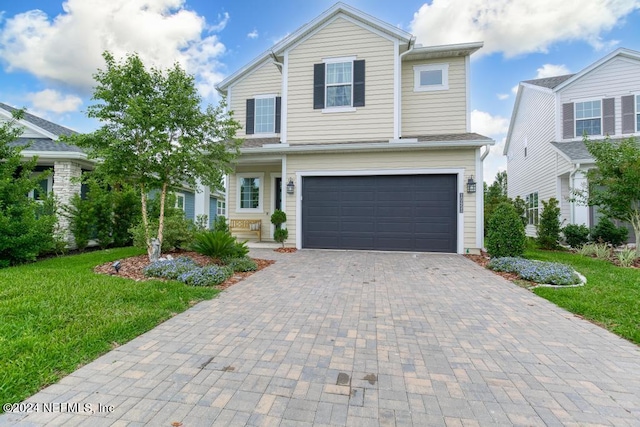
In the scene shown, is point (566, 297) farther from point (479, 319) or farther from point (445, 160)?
point (445, 160)

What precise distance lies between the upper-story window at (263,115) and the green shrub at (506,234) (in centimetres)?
832

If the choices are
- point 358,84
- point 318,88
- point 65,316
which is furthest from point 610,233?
point 65,316

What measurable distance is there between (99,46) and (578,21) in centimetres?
1786

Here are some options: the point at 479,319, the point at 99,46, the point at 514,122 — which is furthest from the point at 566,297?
the point at 514,122

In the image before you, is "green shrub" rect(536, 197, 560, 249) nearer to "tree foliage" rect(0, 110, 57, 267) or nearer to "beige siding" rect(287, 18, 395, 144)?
"beige siding" rect(287, 18, 395, 144)

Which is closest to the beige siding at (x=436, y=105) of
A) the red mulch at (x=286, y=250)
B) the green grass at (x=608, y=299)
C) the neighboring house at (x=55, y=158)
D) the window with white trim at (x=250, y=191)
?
the red mulch at (x=286, y=250)

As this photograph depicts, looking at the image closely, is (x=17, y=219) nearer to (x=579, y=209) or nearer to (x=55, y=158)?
(x=55, y=158)

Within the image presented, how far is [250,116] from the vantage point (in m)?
12.0

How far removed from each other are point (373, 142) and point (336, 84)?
8.35 feet

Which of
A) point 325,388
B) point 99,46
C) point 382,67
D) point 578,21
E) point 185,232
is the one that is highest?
point 578,21

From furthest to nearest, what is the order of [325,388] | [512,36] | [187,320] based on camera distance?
[512,36] < [187,320] < [325,388]

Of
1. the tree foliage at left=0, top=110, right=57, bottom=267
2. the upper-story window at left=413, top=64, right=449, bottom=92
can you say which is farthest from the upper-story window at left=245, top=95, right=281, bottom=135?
the tree foliage at left=0, top=110, right=57, bottom=267

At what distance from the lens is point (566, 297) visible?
454cm

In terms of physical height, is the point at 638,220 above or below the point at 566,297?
above
